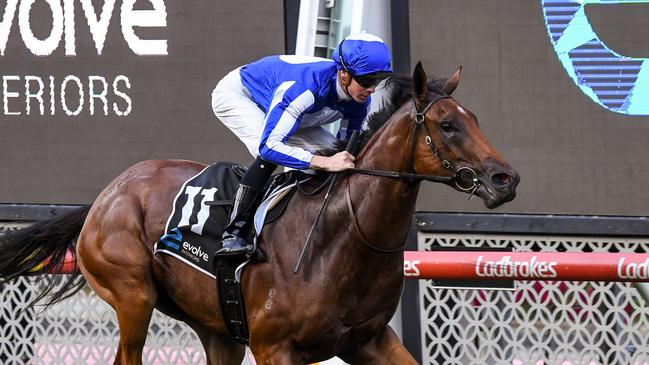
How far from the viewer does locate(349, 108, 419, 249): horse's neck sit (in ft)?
15.8

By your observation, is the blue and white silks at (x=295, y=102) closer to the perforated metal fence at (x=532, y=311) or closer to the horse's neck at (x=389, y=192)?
the horse's neck at (x=389, y=192)

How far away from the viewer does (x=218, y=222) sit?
17.6 ft

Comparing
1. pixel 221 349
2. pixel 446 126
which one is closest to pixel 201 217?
pixel 221 349

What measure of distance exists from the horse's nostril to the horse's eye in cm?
27

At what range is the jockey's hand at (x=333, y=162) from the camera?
16.2 ft

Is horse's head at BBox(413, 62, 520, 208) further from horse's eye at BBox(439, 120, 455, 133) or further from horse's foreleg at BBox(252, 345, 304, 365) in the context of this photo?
horse's foreleg at BBox(252, 345, 304, 365)

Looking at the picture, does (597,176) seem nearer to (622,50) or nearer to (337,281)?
(622,50)

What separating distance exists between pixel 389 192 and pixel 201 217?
959 millimetres

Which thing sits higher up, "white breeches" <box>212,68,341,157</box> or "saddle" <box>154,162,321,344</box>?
"white breeches" <box>212,68,341,157</box>

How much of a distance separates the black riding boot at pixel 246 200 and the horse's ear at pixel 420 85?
2.49 feet

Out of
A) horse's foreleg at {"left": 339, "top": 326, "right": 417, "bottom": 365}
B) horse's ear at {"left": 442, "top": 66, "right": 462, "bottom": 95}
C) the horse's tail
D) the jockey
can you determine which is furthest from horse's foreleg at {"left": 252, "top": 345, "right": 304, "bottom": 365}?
the horse's tail

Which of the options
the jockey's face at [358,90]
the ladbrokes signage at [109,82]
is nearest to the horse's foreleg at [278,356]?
the jockey's face at [358,90]

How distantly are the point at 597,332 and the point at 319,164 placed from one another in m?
2.24

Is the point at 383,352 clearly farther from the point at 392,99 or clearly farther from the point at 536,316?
the point at 536,316
